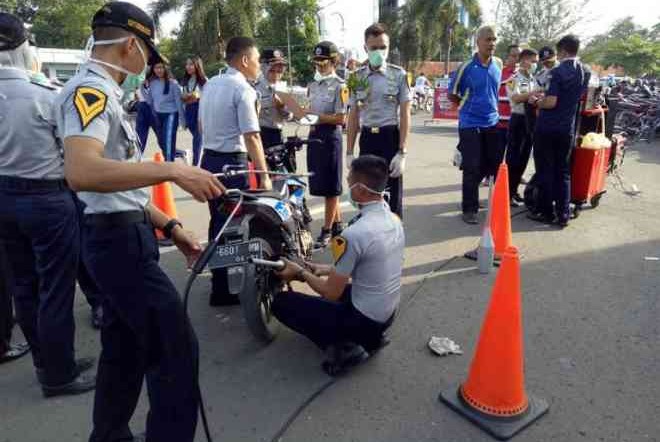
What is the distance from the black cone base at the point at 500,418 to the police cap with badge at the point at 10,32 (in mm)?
2962

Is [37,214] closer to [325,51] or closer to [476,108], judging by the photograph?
[325,51]

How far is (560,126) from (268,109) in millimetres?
3214

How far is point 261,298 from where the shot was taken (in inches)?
126

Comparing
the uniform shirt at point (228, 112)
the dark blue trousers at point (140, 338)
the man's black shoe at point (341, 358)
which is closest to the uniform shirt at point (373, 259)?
the man's black shoe at point (341, 358)

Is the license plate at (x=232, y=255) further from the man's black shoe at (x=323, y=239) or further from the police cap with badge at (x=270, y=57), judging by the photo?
the police cap with badge at (x=270, y=57)

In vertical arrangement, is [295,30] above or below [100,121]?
above

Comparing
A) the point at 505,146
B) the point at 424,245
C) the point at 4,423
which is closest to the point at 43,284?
the point at 4,423

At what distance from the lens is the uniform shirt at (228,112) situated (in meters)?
3.54

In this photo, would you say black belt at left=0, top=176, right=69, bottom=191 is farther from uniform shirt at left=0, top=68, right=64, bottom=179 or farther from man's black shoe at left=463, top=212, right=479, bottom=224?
man's black shoe at left=463, top=212, right=479, bottom=224

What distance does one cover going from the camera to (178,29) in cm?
2500

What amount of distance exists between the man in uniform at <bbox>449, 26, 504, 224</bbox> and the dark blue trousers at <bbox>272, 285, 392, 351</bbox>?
3252 mm

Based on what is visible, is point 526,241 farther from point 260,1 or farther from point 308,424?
point 260,1

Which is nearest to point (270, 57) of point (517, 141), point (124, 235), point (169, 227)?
point (517, 141)

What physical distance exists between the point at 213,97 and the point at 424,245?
267 cm
